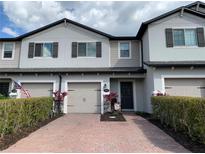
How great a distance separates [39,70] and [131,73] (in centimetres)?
651

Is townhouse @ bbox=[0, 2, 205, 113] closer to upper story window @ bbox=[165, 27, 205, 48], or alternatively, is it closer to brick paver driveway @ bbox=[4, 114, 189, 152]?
upper story window @ bbox=[165, 27, 205, 48]

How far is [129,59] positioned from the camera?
47.5 feet

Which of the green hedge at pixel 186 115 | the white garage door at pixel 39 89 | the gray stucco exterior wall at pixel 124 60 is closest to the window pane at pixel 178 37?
the gray stucco exterior wall at pixel 124 60

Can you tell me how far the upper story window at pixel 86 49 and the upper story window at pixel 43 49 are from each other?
4.85 feet

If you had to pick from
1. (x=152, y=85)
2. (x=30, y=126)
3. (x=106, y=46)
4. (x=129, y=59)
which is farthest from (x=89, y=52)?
(x=30, y=126)

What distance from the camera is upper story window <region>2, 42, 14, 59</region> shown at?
48.8 ft

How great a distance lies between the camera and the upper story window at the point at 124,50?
14594 mm

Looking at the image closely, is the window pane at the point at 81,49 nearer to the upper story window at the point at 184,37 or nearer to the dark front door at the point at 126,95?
the dark front door at the point at 126,95

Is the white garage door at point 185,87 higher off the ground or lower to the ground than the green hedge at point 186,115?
Result: higher

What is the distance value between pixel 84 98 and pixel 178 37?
25.1ft

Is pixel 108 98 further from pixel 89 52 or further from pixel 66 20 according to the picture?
pixel 66 20

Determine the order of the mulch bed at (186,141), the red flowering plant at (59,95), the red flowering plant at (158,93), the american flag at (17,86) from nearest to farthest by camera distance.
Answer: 1. the mulch bed at (186,141)
2. the red flowering plant at (158,93)
3. the red flowering plant at (59,95)
4. the american flag at (17,86)

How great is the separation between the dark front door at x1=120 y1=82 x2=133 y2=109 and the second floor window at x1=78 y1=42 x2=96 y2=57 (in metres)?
3.35

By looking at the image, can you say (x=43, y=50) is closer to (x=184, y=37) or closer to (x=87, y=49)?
(x=87, y=49)
